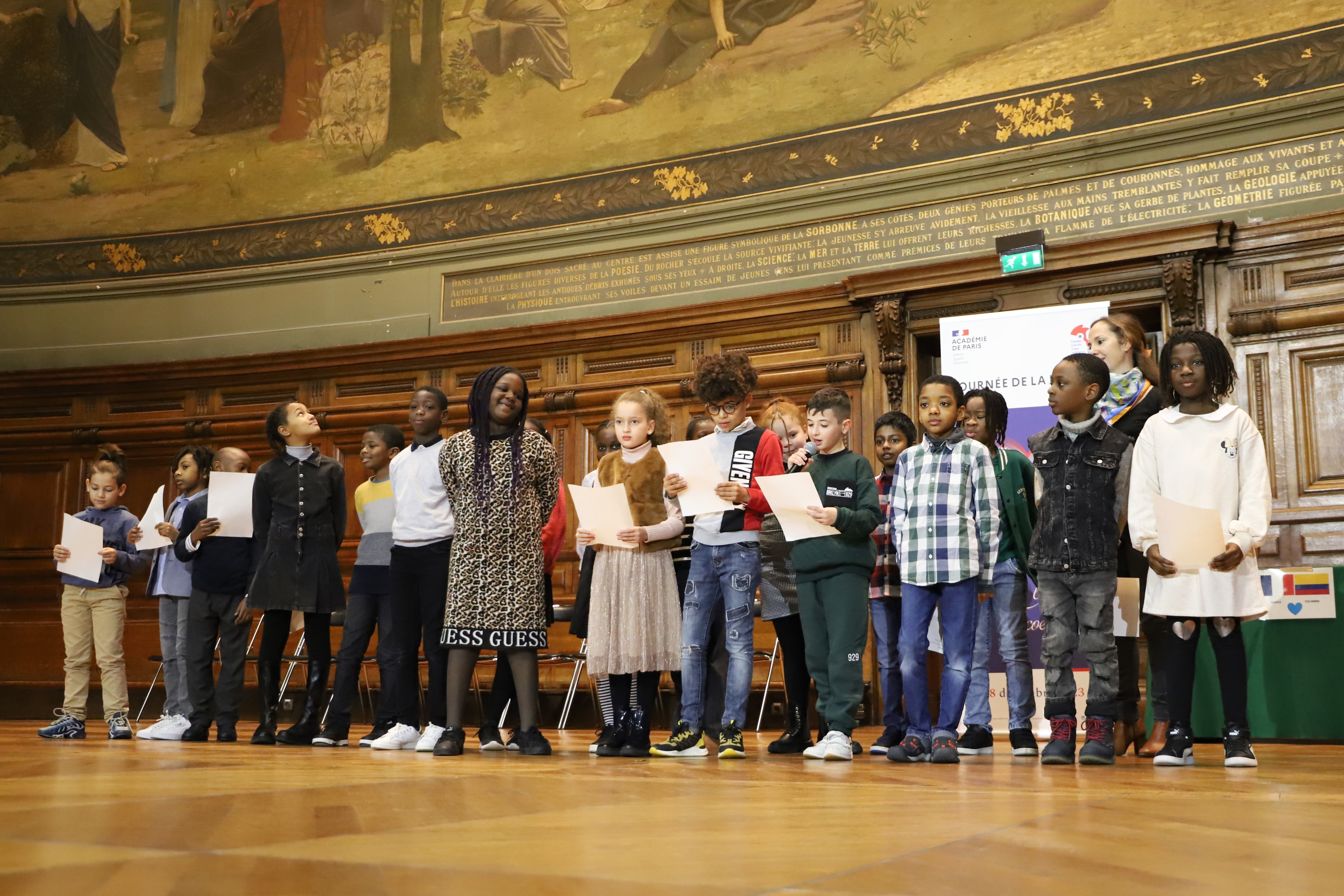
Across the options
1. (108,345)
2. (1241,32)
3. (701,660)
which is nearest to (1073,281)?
(1241,32)

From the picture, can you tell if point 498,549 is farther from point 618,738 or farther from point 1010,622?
point 1010,622

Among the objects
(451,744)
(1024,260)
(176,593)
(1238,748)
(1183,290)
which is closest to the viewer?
(1238,748)

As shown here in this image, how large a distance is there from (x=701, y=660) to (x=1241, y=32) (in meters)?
5.69

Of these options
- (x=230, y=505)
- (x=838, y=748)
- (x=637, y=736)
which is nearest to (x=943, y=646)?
(x=838, y=748)

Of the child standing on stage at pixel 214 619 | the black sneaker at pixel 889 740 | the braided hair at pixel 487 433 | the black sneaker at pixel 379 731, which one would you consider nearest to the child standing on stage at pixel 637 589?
the braided hair at pixel 487 433

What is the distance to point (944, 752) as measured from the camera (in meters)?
4.07

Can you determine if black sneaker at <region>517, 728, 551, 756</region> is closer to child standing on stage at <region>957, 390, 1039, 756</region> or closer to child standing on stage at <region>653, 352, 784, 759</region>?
child standing on stage at <region>653, 352, 784, 759</region>

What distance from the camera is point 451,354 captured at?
9453mm

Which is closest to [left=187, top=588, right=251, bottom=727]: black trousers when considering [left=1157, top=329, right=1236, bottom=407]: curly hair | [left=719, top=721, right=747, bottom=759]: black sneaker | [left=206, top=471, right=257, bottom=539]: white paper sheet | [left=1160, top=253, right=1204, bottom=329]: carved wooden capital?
[left=206, top=471, right=257, bottom=539]: white paper sheet

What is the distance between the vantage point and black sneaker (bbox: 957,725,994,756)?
4.66 metres

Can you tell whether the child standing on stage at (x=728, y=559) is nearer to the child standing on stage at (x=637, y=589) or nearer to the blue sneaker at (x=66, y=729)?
the child standing on stage at (x=637, y=589)

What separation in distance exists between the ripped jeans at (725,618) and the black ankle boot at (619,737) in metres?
0.21

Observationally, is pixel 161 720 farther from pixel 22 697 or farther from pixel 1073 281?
pixel 1073 281

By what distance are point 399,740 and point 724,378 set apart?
6.50 feet
